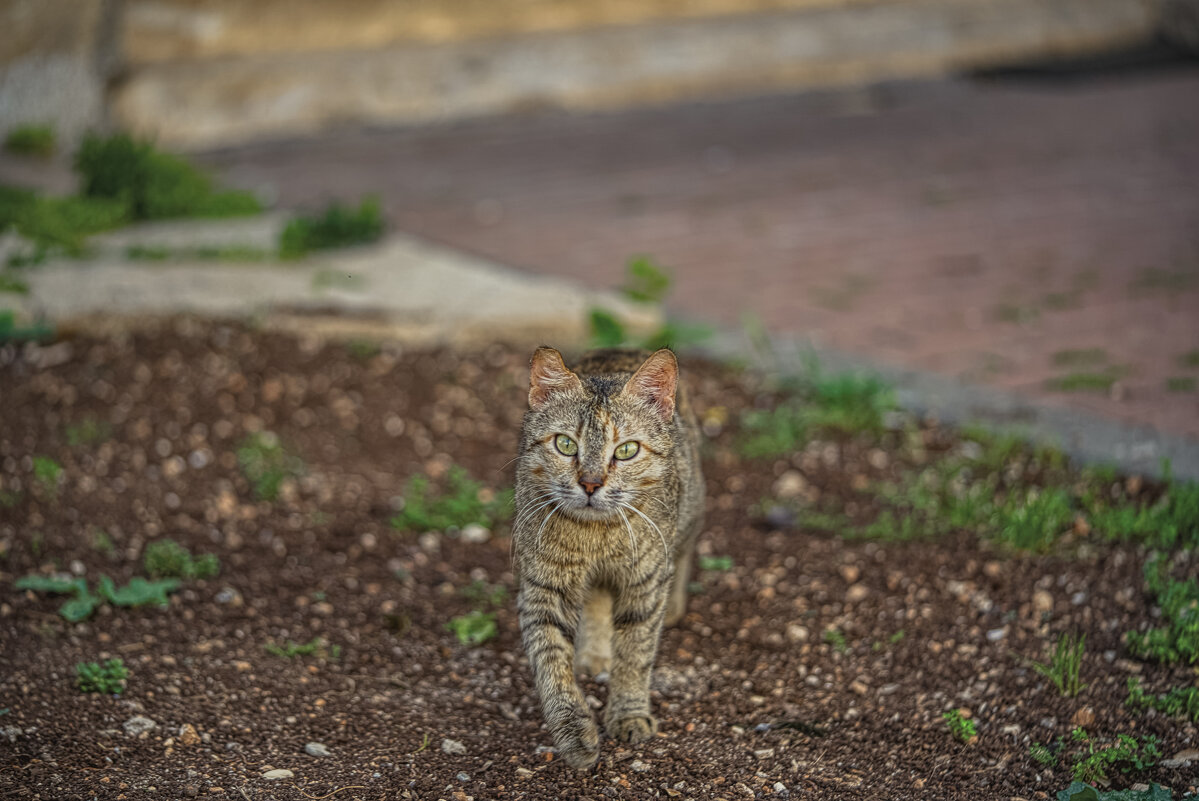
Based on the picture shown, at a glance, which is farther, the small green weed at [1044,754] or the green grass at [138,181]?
the green grass at [138,181]

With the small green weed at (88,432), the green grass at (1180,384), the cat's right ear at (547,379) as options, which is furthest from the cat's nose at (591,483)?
the green grass at (1180,384)

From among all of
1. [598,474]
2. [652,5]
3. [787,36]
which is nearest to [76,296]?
[598,474]

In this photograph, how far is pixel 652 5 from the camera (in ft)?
39.7

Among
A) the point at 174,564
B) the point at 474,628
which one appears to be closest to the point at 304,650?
the point at 474,628

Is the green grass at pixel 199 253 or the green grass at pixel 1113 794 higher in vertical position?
the green grass at pixel 199 253

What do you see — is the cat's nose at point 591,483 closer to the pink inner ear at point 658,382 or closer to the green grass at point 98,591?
the pink inner ear at point 658,382

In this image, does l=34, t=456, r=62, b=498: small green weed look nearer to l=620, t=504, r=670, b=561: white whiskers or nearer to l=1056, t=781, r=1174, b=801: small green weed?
l=620, t=504, r=670, b=561: white whiskers

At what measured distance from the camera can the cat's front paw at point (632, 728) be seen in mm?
3352

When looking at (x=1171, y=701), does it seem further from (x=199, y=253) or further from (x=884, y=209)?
(x=884, y=209)

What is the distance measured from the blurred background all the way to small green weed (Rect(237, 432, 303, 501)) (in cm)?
243

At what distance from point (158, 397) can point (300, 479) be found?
2.98 feet

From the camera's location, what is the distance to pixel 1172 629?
11.9 feet

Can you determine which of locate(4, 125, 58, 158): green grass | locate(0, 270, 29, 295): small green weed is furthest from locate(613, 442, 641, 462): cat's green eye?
locate(4, 125, 58, 158): green grass

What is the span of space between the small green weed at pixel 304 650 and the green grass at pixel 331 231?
10.9 ft
